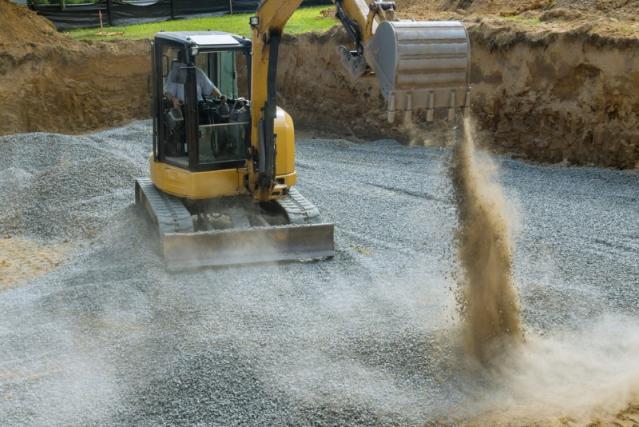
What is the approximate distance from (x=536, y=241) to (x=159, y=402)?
5592mm

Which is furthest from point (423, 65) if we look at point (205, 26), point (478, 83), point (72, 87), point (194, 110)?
point (205, 26)

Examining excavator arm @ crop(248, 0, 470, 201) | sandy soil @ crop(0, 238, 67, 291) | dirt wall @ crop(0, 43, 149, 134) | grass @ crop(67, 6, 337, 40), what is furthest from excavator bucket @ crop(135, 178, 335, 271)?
grass @ crop(67, 6, 337, 40)

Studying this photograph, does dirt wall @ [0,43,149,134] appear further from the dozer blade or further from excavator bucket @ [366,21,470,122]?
excavator bucket @ [366,21,470,122]

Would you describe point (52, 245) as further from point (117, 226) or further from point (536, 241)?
point (536, 241)

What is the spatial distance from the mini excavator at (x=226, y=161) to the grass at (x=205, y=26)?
30.8 ft

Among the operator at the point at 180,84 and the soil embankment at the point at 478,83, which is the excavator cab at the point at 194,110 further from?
the soil embankment at the point at 478,83

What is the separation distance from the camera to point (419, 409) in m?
5.88

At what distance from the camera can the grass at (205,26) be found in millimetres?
19625

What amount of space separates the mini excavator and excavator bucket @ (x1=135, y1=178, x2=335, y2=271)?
1 centimetres

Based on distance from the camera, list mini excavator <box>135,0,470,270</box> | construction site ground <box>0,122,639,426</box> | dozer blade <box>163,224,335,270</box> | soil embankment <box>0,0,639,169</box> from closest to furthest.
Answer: construction site ground <box>0,122,639,426</box>
dozer blade <box>163,224,335,270</box>
mini excavator <box>135,0,470,270</box>
soil embankment <box>0,0,639,169</box>

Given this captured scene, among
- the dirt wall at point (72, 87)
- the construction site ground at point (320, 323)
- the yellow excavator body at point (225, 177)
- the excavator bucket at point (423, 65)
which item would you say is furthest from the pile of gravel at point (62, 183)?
the excavator bucket at point (423, 65)

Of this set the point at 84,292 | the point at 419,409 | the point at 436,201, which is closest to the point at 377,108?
the point at 436,201

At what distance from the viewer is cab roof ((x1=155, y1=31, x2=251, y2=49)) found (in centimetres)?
899

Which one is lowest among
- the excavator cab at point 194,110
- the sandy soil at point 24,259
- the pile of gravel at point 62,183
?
the sandy soil at point 24,259
